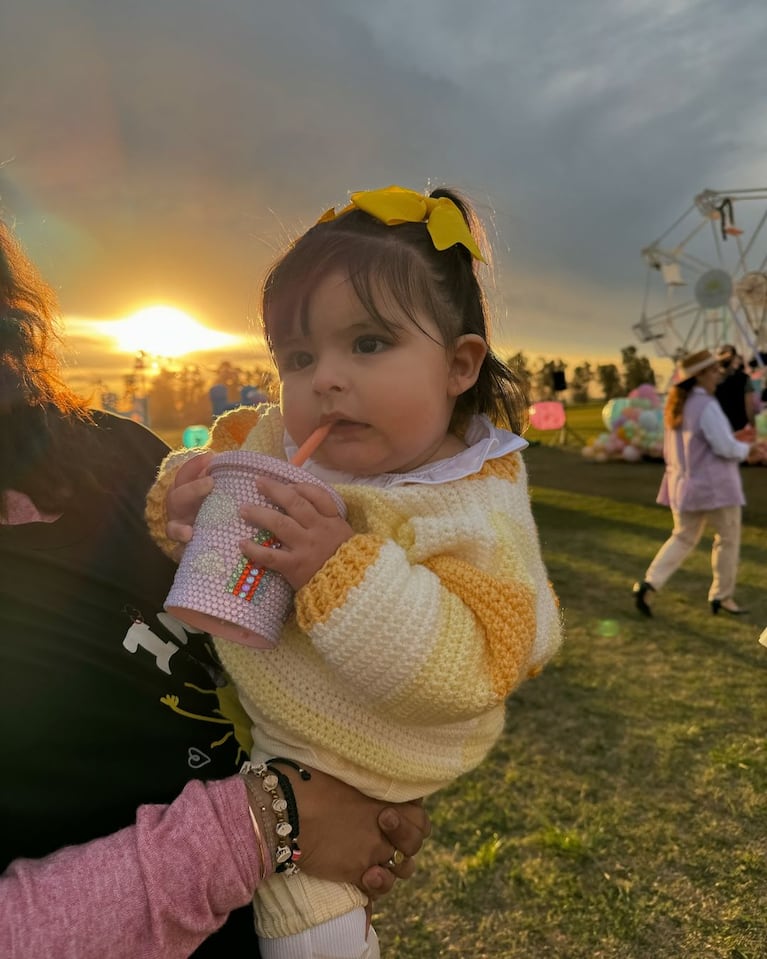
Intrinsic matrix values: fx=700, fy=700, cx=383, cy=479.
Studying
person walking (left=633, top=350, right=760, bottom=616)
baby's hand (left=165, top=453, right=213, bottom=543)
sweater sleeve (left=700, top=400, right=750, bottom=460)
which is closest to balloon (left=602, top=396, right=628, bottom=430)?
person walking (left=633, top=350, right=760, bottom=616)

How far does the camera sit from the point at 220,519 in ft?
3.26

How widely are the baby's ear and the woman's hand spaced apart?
755 millimetres

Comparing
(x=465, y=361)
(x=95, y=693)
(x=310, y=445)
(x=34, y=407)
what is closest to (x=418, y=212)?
(x=465, y=361)

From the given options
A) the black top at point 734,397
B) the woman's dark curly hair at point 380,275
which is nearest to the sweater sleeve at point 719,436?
the woman's dark curly hair at point 380,275

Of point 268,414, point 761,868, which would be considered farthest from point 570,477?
point 268,414

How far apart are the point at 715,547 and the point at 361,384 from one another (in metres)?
5.00

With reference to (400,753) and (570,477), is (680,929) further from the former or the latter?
(570,477)

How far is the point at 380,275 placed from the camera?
1286 millimetres

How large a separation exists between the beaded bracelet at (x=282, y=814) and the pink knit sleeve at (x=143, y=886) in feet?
0.14

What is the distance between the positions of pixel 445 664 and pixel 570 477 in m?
12.8

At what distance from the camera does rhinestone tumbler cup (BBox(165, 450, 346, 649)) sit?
3.15 ft

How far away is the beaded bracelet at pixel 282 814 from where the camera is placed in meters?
1.04

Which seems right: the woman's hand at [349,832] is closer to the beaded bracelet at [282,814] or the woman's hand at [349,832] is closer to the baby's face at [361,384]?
the beaded bracelet at [282,814]

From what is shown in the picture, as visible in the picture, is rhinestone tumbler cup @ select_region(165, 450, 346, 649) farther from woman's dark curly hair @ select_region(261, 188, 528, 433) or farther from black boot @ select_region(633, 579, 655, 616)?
black boot @ select_region(633, 579, 655, 616)
